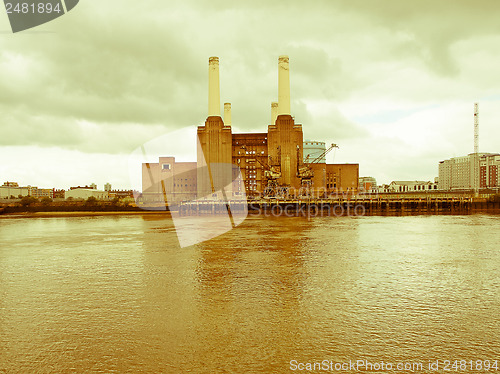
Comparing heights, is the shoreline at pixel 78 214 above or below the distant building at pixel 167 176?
below

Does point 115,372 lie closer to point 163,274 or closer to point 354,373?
point 354,373

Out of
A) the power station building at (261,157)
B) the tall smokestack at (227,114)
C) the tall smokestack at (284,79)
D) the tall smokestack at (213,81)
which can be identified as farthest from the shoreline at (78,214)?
the tall smokestack at (227,114)

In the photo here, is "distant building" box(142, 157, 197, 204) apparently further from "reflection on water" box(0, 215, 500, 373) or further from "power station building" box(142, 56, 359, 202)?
"reflection on water" box(0, 215, 500, 373)

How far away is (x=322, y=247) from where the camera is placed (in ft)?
88.7

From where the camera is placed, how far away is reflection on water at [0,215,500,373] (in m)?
9.36

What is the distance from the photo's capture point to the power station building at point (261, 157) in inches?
3944

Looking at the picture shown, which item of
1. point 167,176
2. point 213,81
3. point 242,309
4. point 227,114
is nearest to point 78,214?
point 167,176

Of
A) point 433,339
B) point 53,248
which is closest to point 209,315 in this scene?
point 433,339

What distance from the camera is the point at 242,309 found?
12859 millimetres

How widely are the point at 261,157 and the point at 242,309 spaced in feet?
326

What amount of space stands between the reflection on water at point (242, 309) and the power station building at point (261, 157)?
235 feet

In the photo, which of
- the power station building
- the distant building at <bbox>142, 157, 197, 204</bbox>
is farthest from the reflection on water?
the distant building at <bbox>142, 157, 197, 204</bbox>

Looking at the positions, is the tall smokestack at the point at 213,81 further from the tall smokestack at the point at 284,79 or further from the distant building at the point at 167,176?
the distant building at the point at 167,176

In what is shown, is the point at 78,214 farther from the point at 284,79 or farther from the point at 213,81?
the point at 284,79
